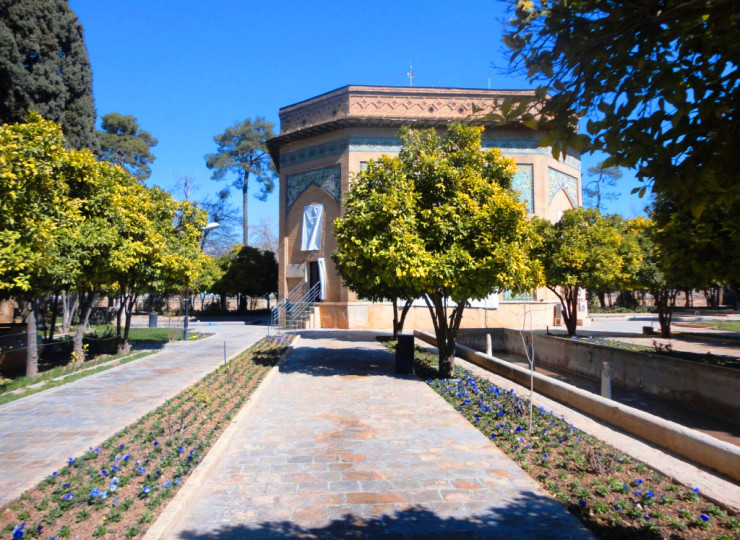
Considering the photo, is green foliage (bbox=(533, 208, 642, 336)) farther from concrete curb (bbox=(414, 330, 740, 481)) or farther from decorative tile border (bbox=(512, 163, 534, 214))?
concrete curb (bbox=(414, 330, 740, 481))

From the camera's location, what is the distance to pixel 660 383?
35.7 ft

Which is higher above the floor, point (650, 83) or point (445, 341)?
point (650, 83)

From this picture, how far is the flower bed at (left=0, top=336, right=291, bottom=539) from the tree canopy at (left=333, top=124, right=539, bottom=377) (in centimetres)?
434

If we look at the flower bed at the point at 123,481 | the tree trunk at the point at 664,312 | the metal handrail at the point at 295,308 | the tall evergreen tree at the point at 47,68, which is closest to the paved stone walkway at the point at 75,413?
the flower bed at the point at 123,481

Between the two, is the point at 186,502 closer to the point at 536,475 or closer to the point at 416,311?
the point at 536,475

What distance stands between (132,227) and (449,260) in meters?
9.27

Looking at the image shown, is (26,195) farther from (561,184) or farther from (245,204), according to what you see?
(245,204)

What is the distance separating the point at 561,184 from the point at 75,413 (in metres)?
26.5

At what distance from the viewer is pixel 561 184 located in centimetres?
2780

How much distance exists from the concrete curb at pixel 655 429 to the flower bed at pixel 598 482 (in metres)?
0.70

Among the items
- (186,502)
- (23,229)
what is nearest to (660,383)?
(186,502)

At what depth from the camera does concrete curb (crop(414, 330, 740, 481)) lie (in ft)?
16.5

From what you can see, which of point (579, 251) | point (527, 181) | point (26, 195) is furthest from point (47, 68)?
point (527, 181)

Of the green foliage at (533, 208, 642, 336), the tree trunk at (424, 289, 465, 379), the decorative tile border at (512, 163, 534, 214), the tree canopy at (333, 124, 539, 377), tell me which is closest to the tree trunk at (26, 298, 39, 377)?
the tree canopy at (333, 124, 539, 377)
